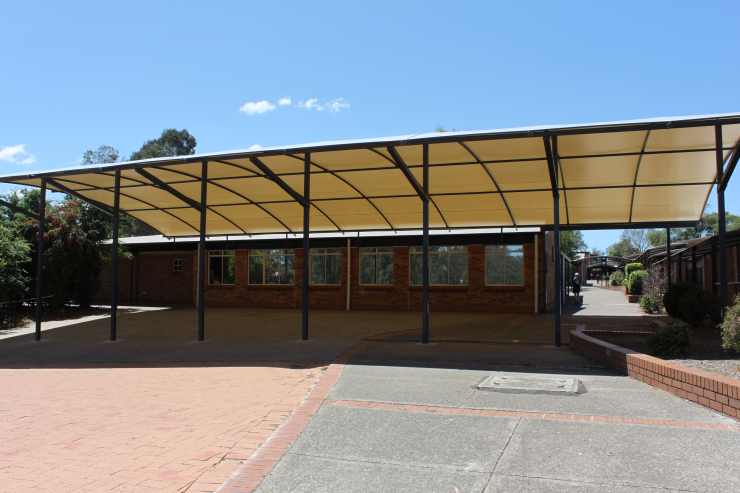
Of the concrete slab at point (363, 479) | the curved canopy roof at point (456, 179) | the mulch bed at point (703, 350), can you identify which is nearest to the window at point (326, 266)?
the curved canopy roof at point (456, 179)

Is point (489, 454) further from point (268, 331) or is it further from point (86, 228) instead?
point (86, 228)

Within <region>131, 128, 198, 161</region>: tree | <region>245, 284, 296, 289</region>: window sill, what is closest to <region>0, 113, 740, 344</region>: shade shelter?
<region>245, 284, 296, 289</region>: window sill

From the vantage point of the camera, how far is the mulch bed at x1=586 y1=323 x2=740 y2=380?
267 inches

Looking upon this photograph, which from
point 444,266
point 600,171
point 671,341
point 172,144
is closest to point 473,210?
point 444,266

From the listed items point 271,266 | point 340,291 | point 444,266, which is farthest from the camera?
point 271,266

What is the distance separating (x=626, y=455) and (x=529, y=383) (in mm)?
2591

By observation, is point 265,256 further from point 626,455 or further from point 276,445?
point 626,455

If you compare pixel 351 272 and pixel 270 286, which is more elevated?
pixel 351 272

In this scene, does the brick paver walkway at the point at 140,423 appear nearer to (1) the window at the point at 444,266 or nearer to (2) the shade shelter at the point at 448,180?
(2) the shade shelter at the point at 448,180

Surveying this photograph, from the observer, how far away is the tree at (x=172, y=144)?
5911 centimetres

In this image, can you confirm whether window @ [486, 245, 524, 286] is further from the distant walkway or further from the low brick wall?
the low brick wall

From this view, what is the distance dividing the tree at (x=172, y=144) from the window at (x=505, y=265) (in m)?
49.0

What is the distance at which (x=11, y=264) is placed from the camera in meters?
17.0

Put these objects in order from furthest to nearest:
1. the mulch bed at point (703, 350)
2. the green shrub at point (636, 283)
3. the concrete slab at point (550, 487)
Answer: the green shrub at point (636, 283)
the mulch bed at point (703, 350)
the concrete slab at point (550, 487)
